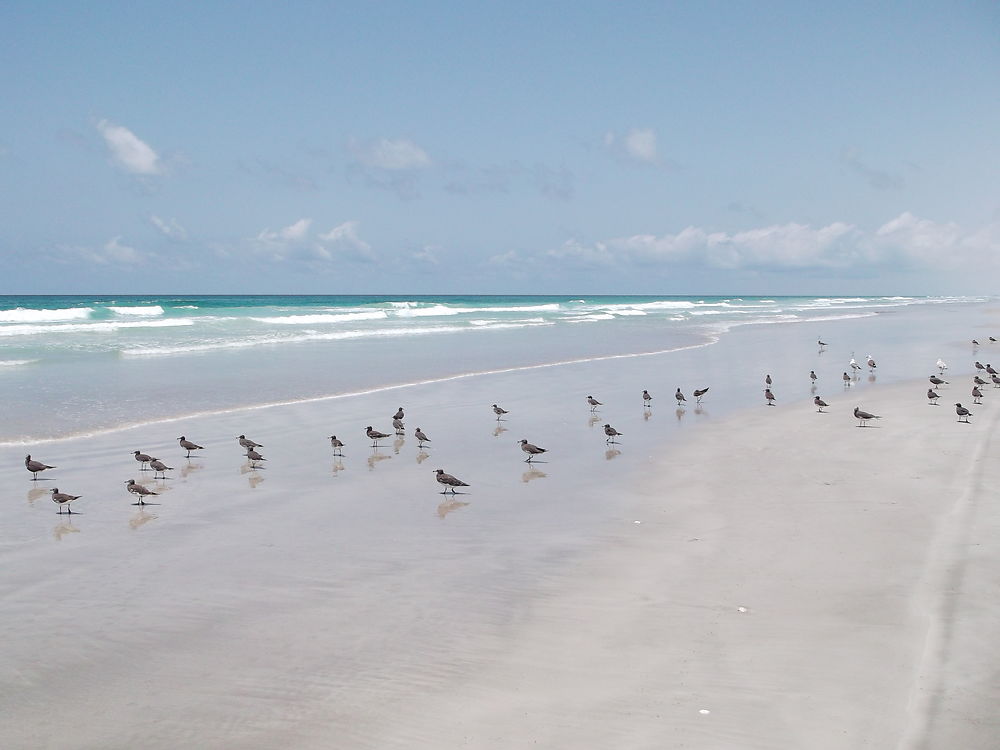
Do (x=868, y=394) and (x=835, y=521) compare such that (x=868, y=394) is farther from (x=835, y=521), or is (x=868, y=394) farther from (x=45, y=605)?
(x=45, y=605)

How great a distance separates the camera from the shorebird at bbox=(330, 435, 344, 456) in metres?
11.7

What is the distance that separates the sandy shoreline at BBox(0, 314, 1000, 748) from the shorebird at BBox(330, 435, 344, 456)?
353mm

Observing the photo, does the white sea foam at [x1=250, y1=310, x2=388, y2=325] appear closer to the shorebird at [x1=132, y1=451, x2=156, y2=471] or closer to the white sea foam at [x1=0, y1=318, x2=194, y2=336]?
the white sea foam at [x1=0, y1=318, x2=194, y2=336]

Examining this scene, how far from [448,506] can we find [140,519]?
10.9 feet

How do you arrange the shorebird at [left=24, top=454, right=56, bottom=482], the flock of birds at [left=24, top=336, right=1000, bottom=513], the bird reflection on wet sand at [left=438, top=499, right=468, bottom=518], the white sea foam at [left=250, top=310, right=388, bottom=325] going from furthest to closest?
the white sea foam at [left=250, top=310, right=388, bottom=325], the shorebird at [left=24, top=454, right=56, bottom=482], the flock of birds at [left=24, top=336, right=1000, bottom=513], the bird reflection on wet sand at [left=438, top=499, right=468, bottom=518]

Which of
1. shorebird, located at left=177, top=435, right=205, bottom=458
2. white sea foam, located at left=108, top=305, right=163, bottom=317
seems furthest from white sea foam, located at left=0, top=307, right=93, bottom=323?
shorebird, located at left=177, top=435, right=205, bottom=458

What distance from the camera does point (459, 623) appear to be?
598 cm

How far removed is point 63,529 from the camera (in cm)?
834

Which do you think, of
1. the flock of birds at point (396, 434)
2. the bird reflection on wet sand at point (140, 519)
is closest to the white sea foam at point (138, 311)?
the flock of birds at point (396, 434)

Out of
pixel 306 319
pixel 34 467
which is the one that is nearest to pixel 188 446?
pixel 34 467

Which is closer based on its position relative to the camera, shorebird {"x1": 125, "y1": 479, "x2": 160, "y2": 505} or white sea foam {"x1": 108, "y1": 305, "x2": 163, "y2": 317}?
shorebird {"x1": 125, "y1": 479, "x2": 160, "y2": 505}

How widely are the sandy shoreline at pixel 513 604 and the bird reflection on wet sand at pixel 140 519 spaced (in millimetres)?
29

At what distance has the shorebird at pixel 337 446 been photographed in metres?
11.7

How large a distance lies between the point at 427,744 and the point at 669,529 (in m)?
4.24
